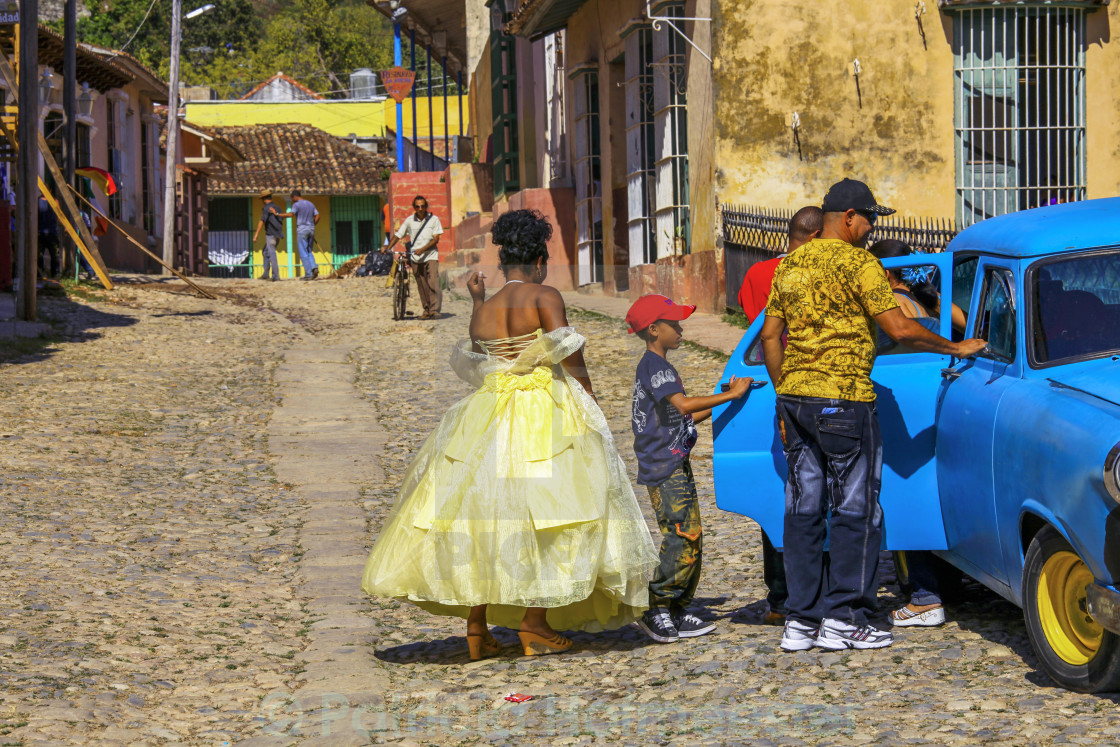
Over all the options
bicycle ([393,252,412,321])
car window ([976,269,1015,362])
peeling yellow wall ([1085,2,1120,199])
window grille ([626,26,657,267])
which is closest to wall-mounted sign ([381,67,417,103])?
bicycle ([393,252,412,321])

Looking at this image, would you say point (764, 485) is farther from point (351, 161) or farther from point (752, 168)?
point (351, 161)

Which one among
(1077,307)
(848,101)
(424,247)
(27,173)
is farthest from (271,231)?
(1077,307)

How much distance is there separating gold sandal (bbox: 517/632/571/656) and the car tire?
5.92ft

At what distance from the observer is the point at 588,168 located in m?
20.5

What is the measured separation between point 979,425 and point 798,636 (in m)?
1.04

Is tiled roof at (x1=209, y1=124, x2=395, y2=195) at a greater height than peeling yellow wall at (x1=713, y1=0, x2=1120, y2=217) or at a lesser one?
greater

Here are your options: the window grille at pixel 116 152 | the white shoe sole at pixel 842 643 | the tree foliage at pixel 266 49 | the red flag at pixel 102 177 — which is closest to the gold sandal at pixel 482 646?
the white shoe sole at pixel 842 643

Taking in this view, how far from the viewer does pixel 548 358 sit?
17.4 feet

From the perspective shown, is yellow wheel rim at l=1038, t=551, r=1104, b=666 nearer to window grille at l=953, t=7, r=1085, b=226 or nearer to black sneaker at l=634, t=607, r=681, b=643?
black sneaker at l=634, t=607, r=681, b=643

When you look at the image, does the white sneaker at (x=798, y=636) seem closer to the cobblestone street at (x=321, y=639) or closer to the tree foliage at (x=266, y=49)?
the cobblestone street at (x=321, y=639)

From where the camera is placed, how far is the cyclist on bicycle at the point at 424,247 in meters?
17.1

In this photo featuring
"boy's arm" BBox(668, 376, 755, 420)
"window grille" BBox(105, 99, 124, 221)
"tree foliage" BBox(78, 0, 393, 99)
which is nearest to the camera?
"boy's arm" BBox(668, 376, 755, 420)

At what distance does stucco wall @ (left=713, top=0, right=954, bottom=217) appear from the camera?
15.0m

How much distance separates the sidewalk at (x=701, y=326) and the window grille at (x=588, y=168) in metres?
1.77
